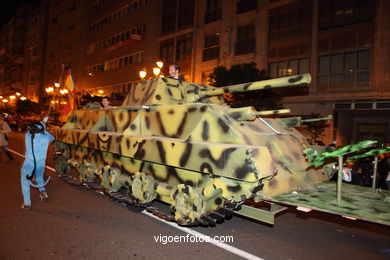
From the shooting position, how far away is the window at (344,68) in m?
15.8

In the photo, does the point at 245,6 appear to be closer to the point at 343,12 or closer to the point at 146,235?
the point at 343,12

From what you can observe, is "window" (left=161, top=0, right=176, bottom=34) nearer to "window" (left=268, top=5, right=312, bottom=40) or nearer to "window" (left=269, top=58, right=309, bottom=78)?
"window" (left=268, top=5, right=312, bottom=40)

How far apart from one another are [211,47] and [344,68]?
10.2 meters

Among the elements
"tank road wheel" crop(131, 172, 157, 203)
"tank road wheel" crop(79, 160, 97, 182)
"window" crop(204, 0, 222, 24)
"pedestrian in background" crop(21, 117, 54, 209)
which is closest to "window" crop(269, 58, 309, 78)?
"window" crop(204, 0, 222, 24)

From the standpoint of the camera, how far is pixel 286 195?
4.70 metres

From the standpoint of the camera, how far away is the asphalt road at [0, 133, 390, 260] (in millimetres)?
4199

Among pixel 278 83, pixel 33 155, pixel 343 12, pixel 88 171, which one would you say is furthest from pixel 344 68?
pixel 33 155

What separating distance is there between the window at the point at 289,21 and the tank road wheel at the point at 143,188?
1600 centimetres

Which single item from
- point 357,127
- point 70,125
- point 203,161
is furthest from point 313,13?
point 203,161

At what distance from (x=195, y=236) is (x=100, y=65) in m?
36.6

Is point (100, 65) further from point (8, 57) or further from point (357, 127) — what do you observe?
point (8, 57)

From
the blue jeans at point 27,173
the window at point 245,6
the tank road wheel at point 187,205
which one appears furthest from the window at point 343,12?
the blue jeans at point 27,173

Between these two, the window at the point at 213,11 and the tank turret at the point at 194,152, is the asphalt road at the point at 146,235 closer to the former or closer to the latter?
the tank turret at the point at 194,152

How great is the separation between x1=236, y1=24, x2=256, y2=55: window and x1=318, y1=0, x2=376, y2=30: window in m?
4.62
